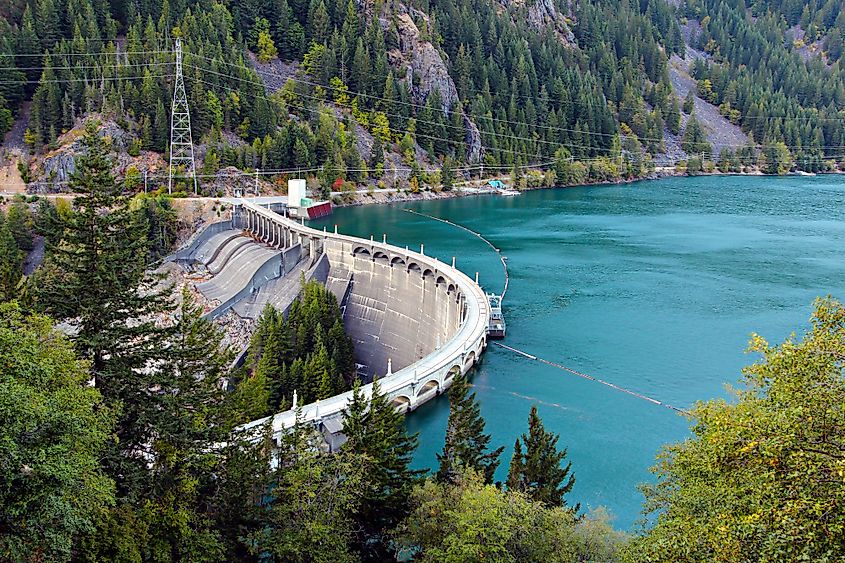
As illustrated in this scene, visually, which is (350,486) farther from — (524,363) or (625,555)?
(524,363)

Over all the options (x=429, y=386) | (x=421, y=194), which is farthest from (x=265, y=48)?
(x=429, y=386)

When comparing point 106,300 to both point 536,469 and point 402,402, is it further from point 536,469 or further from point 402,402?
point 402,402

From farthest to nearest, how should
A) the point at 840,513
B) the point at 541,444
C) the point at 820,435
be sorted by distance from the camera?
the point at 541,444 → the point at 820,435 → the point at 840,513

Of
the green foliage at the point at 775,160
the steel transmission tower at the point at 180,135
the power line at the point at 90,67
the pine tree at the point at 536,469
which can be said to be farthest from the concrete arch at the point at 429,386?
the green foliage at the point at 775,160

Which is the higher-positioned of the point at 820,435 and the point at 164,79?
the point at 164,79

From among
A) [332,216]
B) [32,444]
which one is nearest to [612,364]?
[32,444]
